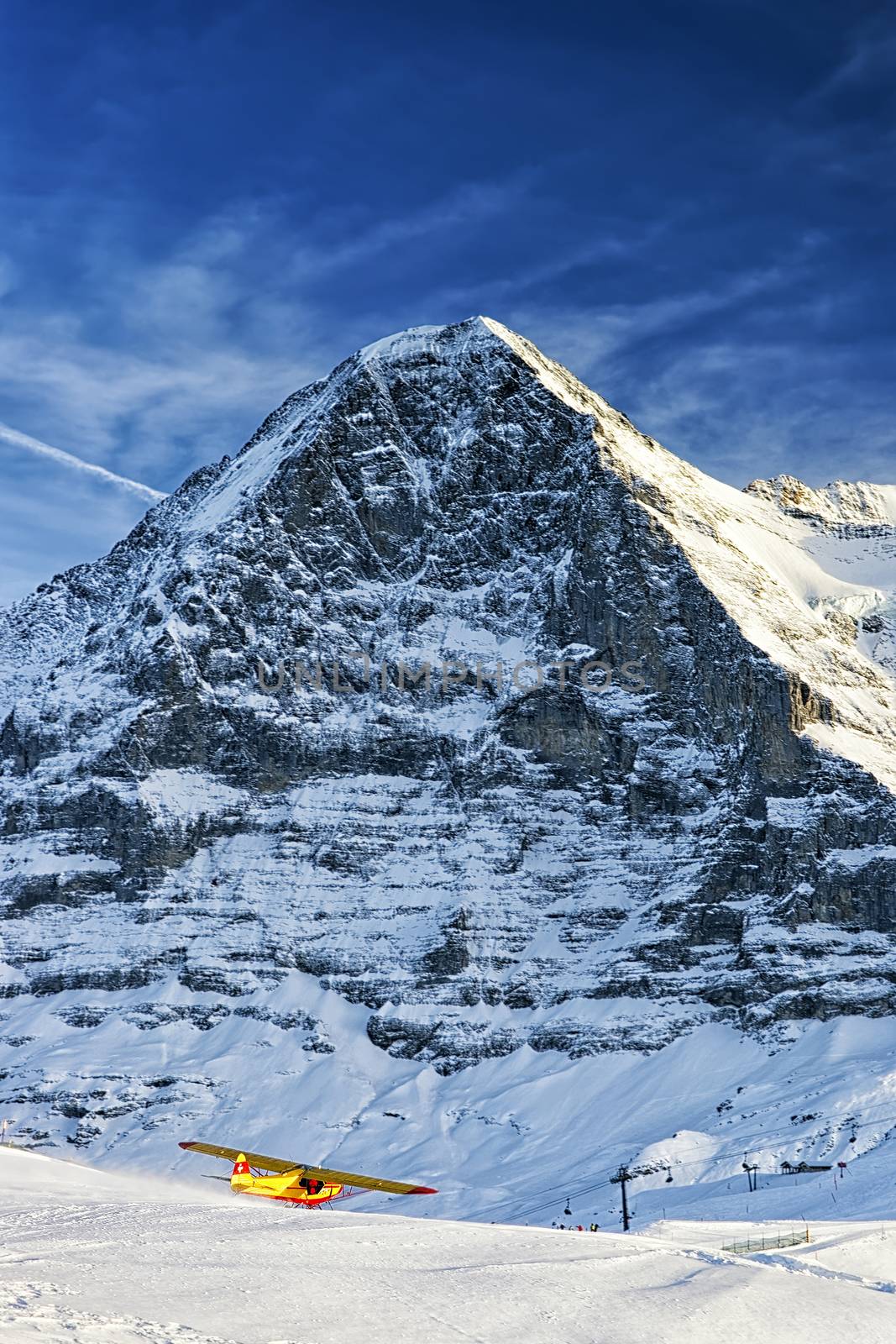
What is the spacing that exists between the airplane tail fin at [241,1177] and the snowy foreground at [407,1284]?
17.8 meters

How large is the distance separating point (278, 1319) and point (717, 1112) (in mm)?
139968

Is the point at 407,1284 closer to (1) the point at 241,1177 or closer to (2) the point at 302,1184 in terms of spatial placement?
(1) the point at 241,1177

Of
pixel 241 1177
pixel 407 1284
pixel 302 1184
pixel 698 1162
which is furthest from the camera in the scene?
pixel 698 1162

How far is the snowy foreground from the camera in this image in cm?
4441

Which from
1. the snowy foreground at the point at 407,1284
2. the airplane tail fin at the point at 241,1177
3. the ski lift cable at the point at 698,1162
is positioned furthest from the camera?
the ski lift cable at the point at 698,1162

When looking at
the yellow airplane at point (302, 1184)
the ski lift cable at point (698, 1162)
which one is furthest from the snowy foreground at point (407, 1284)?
the ski lift cable at point (698, 1162)

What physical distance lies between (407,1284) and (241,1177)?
4663 centimetres

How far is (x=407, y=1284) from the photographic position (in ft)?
175

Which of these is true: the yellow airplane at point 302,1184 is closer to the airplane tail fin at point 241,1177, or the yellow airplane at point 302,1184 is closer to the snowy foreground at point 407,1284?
the airplane tail fin at point 241,1177

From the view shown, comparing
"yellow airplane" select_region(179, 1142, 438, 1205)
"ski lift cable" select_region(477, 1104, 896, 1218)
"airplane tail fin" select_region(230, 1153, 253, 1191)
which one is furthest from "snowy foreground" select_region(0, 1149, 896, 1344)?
"ski lift cable" select_region(477, 1104, 896, 1218)

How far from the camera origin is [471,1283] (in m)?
53.7

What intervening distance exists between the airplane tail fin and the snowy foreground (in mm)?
17797

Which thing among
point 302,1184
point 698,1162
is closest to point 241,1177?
point 302,1184

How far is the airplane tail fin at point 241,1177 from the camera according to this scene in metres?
95.7
